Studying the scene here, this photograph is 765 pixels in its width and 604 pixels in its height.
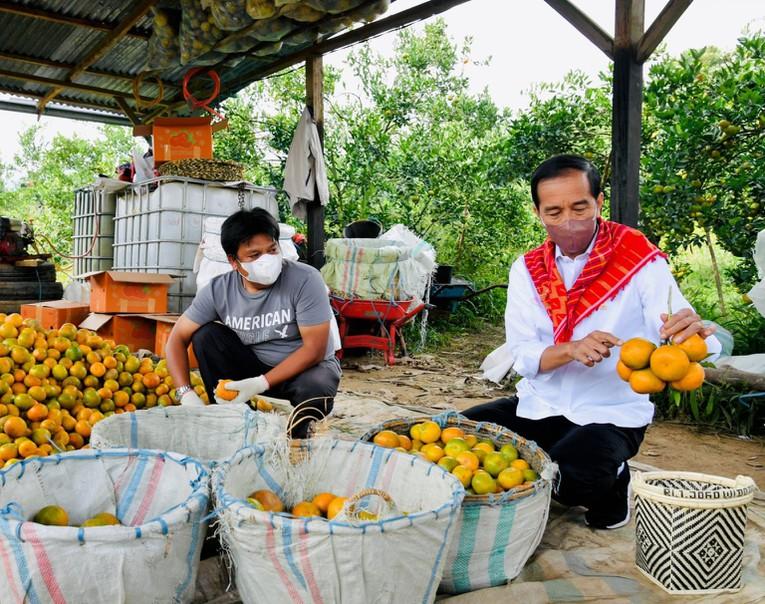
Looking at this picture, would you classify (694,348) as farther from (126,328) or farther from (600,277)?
(126,328)

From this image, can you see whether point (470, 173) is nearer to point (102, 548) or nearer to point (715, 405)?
point (715, 405)

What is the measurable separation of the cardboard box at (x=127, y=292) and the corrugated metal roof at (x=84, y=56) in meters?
2.42

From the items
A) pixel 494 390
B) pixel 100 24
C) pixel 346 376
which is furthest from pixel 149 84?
→ pixel 494 390

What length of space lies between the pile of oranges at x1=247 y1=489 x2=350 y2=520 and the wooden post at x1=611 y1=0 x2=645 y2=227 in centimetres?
323

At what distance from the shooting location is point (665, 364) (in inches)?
78.5

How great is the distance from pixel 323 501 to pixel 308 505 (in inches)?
1.9

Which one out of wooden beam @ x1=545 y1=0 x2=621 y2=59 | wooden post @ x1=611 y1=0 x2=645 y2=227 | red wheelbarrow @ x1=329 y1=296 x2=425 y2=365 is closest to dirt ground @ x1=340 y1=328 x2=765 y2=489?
red wheelbarrow @ x1=329 y1=296 x2=425 y2=365

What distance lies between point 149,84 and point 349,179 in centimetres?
314

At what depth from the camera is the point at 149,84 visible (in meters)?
8.15

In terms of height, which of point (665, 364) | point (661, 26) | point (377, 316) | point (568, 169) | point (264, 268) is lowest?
point (377, 316)

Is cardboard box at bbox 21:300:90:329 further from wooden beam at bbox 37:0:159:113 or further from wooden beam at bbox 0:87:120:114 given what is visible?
wooden beam at bbox 0:87:120:114

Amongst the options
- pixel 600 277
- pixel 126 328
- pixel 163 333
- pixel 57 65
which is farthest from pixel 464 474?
pixel 57 65

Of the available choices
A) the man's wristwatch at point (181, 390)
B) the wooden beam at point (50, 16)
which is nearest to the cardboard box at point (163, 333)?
the man's wristwatch at point (181, 390)

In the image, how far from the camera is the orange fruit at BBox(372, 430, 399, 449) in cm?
237
